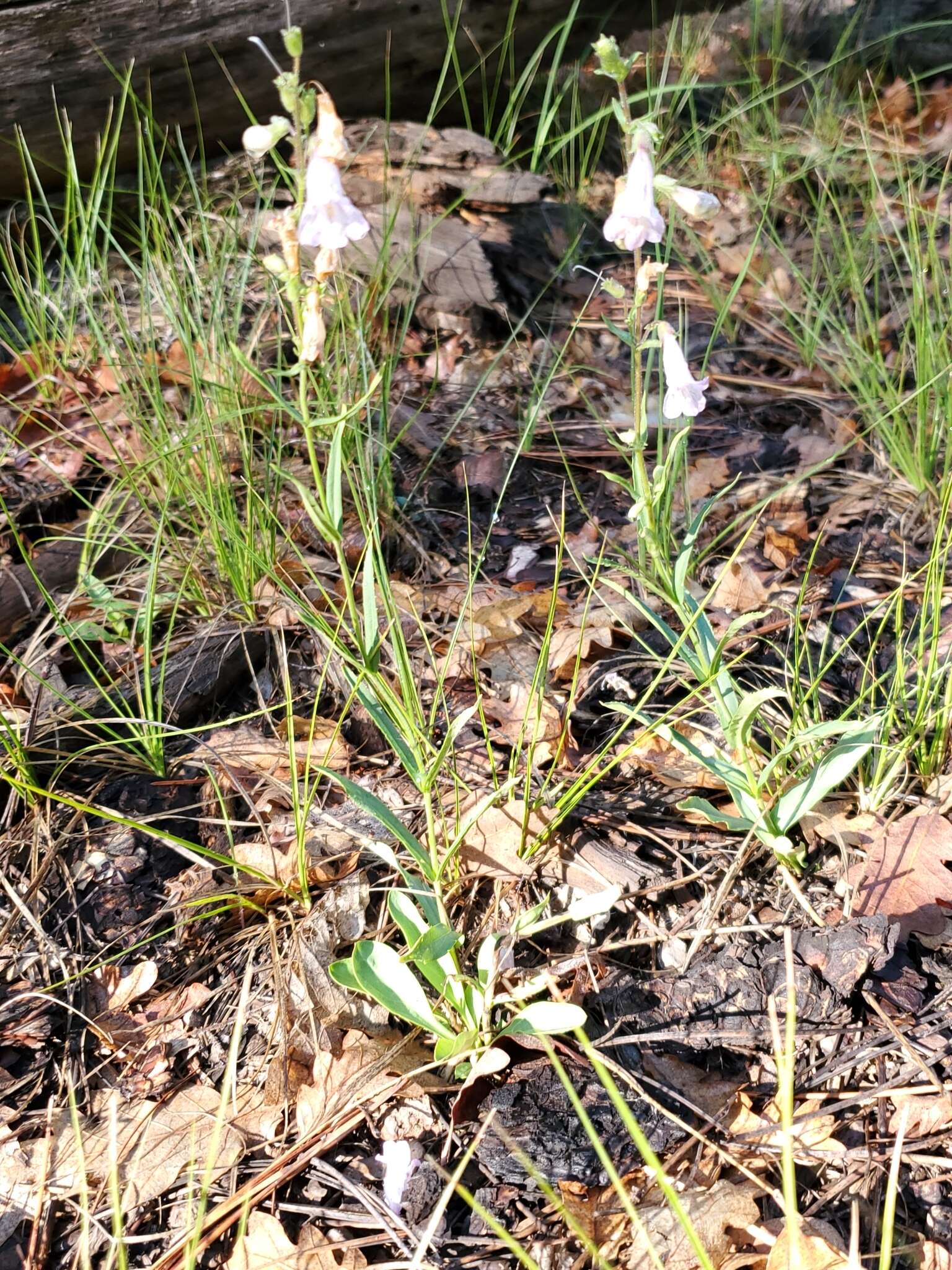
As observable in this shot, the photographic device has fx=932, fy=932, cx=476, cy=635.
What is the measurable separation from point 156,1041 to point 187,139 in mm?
3193

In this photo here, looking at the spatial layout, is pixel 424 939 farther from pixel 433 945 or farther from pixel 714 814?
pixel 714 814

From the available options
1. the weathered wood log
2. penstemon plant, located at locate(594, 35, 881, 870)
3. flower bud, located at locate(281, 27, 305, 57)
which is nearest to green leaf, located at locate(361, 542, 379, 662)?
penstemon plant, located at locate(594, 35, 881, 870)

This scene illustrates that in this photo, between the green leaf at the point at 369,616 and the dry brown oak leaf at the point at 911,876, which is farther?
the dry brown oak leaf at the point at 911,876

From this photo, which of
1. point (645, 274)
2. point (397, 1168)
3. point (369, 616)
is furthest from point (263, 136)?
point (397, 1168)

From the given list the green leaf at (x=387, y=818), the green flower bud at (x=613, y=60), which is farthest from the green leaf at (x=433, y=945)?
the green flower bud at (x=613, y=60)

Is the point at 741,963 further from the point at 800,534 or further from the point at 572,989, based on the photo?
the point at 800,534

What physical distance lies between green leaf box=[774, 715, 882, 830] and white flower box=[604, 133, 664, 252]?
2.98ft

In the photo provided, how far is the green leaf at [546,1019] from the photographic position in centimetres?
136

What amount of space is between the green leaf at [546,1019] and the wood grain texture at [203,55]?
266 centimetres

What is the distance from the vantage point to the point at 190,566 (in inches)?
86.1

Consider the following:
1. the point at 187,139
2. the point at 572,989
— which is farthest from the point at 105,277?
the point at 572,989

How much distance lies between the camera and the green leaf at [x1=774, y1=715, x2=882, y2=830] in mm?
1580

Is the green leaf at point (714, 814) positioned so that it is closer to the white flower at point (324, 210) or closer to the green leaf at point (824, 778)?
the green leaf at point (824, 778)

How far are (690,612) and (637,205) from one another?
0.71 m
